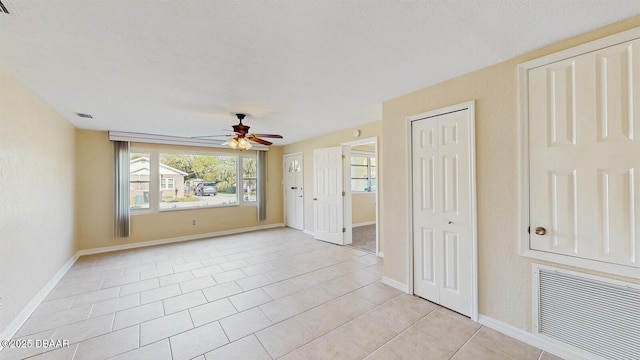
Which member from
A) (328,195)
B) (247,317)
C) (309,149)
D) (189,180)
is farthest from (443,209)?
(189,180)

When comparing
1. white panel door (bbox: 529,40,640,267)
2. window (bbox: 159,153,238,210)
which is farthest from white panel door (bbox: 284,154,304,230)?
white panel door (bbox: 529,40,640,267)

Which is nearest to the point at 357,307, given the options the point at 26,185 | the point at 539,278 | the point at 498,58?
the point at 539,278

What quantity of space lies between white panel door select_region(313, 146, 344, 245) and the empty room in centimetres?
141

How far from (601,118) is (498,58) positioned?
2.84 ft

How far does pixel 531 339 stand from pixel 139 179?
6691mm

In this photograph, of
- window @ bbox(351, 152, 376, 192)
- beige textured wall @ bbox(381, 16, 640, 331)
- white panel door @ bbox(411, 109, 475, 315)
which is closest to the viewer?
beige textured wall @ bbox(381, 16, 640, 331)

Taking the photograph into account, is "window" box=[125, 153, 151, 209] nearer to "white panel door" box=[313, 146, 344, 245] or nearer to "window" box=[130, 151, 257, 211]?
"window" box=[130, 151, 257, 211]

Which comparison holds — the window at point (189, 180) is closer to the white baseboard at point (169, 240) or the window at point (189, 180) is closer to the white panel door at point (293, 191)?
the white baseboard at point (169, 240)

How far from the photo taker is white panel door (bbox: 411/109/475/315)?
2.46 m

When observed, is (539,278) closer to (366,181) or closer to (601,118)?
(601,118)

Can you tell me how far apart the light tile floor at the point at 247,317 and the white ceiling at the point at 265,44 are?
2408mm

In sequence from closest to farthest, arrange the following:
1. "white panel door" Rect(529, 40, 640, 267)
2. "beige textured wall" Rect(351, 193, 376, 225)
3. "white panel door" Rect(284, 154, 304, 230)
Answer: "white panel door" Rect(529, 40, 640, 267) → "white panel door" Rect(284, 154, 304, 230) → "beige textured wall" Rect(351, 193, 376, 225)

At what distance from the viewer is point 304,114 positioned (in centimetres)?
386

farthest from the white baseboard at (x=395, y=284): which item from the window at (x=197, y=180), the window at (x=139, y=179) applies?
the window at (x=139, y=179)
